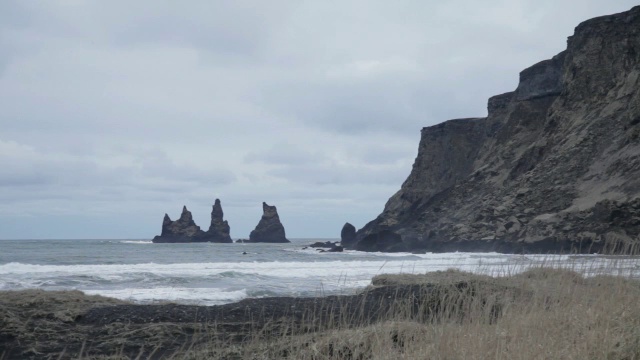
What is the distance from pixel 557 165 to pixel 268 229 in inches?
3273

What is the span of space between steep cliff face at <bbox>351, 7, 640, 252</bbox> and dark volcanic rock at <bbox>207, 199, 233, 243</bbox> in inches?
2266

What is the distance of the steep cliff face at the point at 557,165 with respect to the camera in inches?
1624

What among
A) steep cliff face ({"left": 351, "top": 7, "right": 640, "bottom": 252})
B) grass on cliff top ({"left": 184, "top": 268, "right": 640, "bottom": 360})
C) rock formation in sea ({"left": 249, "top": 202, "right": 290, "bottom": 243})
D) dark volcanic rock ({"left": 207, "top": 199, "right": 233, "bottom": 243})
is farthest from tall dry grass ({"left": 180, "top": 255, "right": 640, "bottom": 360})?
rock formation in sea ({"left": 249, "top": 202, "right": 290, "bottom": 243})

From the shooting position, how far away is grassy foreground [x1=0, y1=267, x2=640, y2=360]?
18.2ft

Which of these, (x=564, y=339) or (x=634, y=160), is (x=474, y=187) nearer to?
(x=634, y=160)

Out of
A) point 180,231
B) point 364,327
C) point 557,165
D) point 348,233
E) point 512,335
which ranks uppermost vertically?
point 557,165

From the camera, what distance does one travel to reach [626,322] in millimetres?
6234

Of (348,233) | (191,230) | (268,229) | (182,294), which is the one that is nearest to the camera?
(182,294)

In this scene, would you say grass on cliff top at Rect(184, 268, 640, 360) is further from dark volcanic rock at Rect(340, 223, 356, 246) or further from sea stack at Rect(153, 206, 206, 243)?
sea stack at Rect(153, 206, 206, 243)

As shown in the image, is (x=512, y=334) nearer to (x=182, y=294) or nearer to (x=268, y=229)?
(x=182, y=294)

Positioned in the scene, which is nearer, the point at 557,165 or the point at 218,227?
the point at 557,165

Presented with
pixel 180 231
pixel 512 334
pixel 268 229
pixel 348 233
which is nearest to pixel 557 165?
pixel 348 233

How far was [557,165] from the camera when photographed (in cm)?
4872

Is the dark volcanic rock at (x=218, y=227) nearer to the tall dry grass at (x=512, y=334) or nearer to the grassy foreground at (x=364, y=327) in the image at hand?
the grassy foreground at (x=364, y=327)
